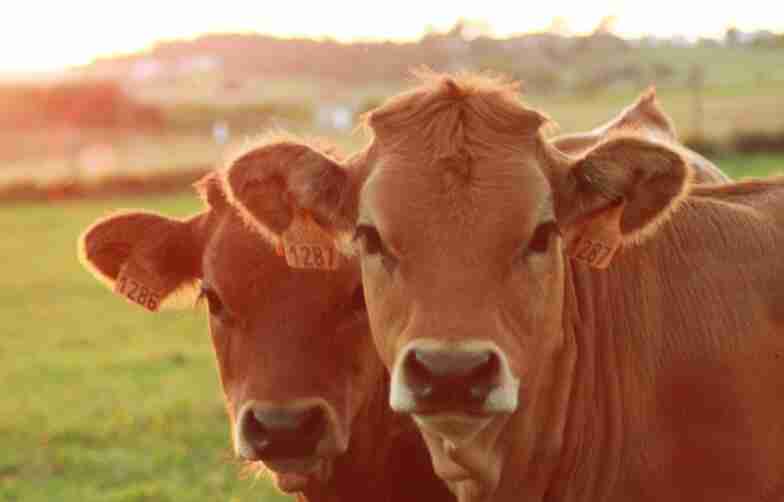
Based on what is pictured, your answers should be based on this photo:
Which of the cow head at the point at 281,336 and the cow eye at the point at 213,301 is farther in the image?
the cow eye at the point at 213,301

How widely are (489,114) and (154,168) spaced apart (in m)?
32.5

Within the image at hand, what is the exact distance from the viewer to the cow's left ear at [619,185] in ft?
16.0

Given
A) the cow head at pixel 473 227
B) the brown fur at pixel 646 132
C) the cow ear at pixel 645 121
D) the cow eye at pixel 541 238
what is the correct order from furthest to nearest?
the cow ear at pixel 645 121, the brown fur at pixel 646 132, the cow eye at pixel 541 238, the cow head at pixel 473 227

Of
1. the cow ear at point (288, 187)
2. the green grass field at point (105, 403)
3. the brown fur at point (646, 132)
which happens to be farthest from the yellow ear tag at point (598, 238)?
the green grass field at point (105, 403)

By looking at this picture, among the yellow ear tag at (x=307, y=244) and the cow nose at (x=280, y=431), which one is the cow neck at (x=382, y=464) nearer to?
the cow nose at (x=280, y=431)

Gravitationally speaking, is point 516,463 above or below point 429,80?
below

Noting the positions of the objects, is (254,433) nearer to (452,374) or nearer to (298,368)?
(298,368)

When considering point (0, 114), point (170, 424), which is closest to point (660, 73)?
point (0, 114)

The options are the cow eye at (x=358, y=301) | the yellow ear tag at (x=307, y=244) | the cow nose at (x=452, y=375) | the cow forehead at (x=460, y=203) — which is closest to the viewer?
the cow nose at (x=452, y=375)

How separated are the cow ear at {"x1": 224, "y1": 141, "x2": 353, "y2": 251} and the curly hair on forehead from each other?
259 mm

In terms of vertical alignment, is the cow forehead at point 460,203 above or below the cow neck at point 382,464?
above

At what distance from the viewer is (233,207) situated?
19.7 ft

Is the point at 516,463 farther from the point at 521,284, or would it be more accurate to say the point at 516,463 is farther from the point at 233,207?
the point at 233,207

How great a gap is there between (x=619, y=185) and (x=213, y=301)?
1990mm
